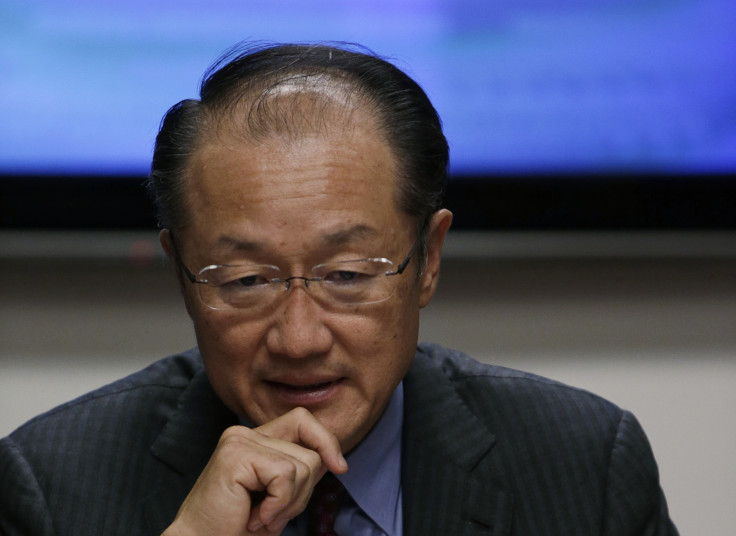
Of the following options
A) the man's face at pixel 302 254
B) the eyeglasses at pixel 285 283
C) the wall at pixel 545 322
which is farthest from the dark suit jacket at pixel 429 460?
the wall at pixel 545 322

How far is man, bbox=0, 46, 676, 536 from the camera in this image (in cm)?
151

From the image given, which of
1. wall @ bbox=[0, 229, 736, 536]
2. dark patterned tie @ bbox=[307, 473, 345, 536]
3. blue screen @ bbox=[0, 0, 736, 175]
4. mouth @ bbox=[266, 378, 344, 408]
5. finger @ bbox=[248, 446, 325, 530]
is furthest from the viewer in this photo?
wall @ bbox=[0, 229, 736, 536]

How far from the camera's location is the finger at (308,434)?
1.49 meters

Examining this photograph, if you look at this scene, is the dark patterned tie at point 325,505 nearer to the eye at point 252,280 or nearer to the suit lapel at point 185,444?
the suit lapel at point 185,444

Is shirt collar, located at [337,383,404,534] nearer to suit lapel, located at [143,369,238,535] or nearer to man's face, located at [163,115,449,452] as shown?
man's face, located at [163,115,449,452]

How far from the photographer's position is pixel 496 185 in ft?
8.26

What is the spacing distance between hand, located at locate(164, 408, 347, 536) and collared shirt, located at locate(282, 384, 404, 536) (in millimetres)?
236

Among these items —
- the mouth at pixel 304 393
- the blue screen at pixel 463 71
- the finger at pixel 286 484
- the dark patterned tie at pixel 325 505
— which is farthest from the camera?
the blue screen at pixel 463 71

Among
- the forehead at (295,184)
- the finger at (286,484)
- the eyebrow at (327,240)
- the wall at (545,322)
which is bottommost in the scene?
the wall at (545,322)

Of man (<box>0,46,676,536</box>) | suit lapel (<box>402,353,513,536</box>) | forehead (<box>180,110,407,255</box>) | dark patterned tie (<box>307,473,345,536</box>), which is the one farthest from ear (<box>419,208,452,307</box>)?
dark patterned tie (<box>307,473,345,536</box>)

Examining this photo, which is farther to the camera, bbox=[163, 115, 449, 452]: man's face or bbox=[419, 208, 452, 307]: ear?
bbox=[419, 208, 452, 307]: ear

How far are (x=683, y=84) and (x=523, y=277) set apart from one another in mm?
641

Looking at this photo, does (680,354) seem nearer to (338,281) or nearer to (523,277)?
(523,277)

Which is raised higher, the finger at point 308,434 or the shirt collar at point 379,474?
the finger at point 308,434
